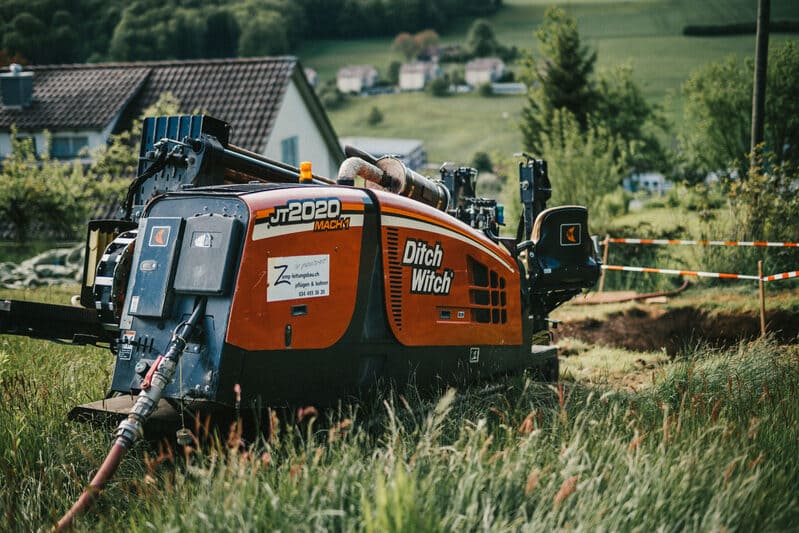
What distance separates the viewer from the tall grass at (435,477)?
399 centimetres

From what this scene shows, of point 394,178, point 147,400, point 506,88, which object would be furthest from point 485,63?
point 147,400

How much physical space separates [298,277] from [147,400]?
1137 millimetres

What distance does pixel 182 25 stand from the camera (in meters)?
62.4

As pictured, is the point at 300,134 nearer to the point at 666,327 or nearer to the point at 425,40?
the point at 666,327

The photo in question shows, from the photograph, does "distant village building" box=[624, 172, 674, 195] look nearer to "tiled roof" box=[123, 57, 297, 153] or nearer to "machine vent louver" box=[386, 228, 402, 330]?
"tiled roof" box=[123, 57, 297, 153]

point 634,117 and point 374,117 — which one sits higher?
point 374,117

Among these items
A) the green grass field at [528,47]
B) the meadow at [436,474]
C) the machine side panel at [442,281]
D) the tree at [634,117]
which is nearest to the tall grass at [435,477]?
the meadow at [436,474]

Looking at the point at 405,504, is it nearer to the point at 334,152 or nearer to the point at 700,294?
the point at 700,294

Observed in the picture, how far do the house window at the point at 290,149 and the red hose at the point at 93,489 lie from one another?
82.9ft

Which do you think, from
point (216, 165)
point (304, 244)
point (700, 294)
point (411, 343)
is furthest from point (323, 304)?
point (700, 294)

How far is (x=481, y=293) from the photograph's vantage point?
7.25 meters

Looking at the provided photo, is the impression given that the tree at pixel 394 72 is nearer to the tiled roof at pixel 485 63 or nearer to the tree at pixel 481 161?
the tiled roof at pixel 485 63

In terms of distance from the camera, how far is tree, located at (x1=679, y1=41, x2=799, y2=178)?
36.8m

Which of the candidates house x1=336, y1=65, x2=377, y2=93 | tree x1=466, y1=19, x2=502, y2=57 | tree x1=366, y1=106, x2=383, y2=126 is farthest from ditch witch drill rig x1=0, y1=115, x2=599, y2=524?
tree x1=466, y1=19, x2=502, y2=57
